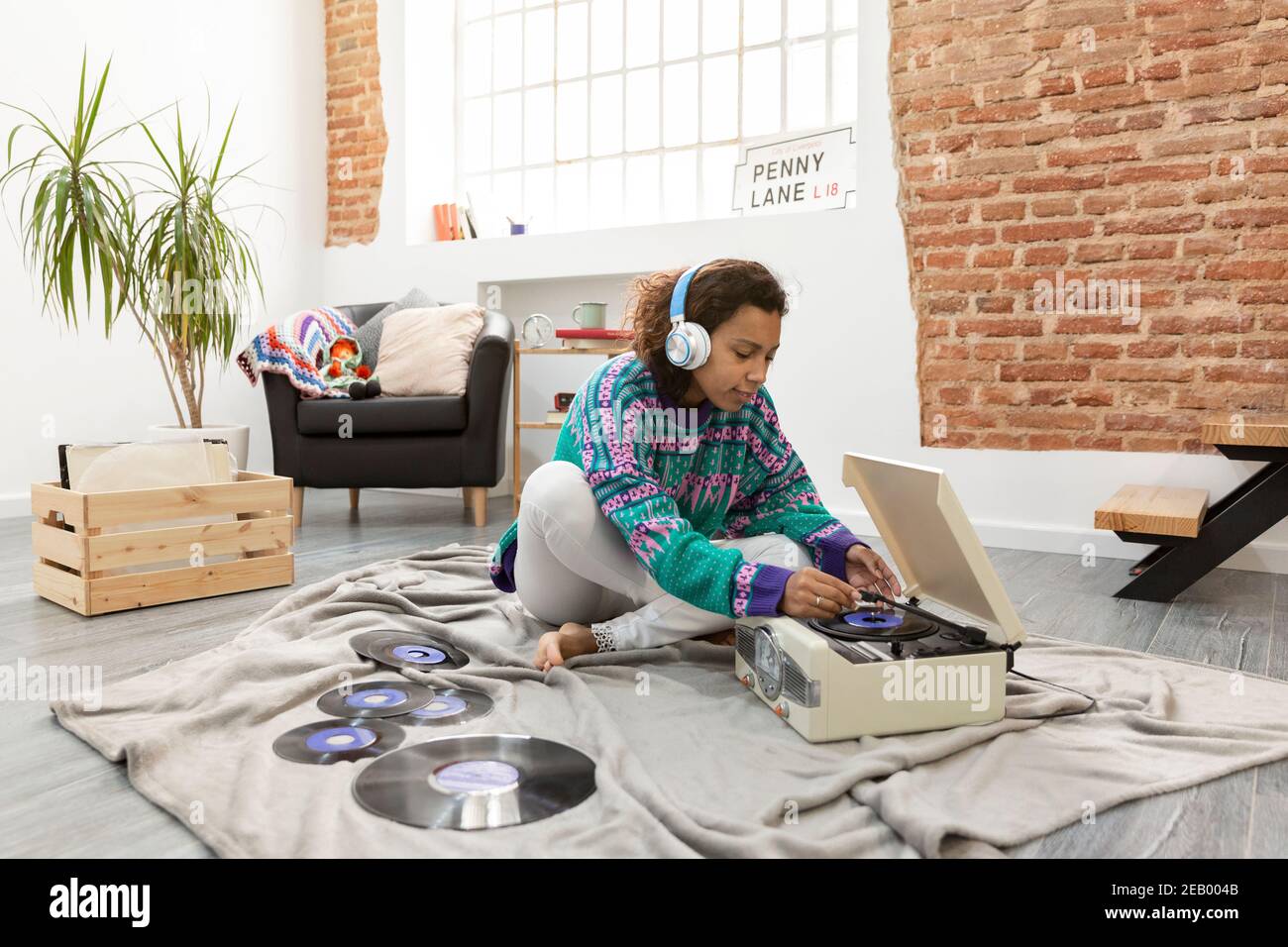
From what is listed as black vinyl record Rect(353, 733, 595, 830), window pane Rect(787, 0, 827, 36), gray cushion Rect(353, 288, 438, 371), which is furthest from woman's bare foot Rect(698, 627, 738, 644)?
window pane Rect(787, 0, 827, 36)

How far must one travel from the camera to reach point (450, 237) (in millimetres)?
4547

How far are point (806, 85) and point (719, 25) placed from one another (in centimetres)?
52

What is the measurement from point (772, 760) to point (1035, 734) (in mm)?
412

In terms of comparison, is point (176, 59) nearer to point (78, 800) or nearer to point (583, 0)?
point (583, 0)

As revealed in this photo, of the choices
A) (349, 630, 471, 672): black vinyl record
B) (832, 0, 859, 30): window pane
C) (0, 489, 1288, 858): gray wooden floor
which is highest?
(832, 0, 859, 30): window pane

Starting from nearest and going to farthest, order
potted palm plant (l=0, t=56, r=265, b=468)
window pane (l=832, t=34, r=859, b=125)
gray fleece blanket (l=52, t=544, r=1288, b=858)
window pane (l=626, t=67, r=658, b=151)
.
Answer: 1. gray fleece blanket (l=52, t=544, r=1288, b=858)
2. potted palm plant (l=0, t=56, r=265, b=468)
3. window pane (l=832, t=34, r=859, b=125)
4. window pane (l=626, t=67, r=658, b=151)

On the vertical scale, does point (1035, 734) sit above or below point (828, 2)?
below

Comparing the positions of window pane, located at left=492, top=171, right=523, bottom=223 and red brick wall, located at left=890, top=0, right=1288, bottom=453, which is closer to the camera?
red brick wall, located at left=890, top=0, right=1288, bottom=453

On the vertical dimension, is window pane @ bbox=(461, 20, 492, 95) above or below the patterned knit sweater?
above

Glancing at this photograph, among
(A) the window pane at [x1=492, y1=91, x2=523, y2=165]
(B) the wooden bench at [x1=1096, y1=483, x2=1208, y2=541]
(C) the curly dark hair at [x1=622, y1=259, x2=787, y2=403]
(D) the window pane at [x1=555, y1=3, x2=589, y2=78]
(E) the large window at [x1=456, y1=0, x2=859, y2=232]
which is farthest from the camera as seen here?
(A) the window pane at [x1=492, y1=91, x2=523, y2=165]

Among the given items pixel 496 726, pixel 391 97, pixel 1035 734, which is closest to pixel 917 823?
pixel 1035 734

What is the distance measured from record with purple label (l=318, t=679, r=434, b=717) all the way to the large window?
285 cm

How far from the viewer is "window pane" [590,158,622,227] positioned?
4.27 m

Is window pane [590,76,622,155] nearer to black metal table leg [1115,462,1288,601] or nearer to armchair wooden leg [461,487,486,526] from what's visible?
armchair wooden leg [461,487,486,526]
